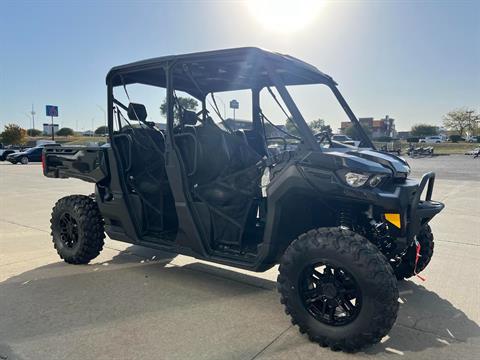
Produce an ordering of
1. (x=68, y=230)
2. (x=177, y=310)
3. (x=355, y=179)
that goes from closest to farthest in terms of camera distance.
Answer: (x=355, y=179)
(x=177, y=310)
(x=68, y=230)

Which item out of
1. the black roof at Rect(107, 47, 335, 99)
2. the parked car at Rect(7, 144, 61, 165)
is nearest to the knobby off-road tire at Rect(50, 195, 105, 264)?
the black roof at Rect(107, 47, 335, 99)

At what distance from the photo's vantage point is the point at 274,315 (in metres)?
3.22

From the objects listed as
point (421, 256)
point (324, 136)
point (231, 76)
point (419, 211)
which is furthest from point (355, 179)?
point (231, 76)

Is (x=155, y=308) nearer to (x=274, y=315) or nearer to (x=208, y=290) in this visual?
(x=208, y=290)

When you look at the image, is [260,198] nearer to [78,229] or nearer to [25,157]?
[78,229]

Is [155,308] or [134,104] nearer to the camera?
[155,308]

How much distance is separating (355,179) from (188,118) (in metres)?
1.84

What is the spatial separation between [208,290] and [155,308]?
0.57 meters

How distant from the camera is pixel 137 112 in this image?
4086mm

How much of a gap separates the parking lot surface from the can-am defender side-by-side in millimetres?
290

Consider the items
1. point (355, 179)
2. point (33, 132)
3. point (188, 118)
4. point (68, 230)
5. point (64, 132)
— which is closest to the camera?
point (355, 179)

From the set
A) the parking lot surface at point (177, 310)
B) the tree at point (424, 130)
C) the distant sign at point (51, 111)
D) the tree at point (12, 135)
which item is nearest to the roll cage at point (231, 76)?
the parking lot surface at point (177, 310)

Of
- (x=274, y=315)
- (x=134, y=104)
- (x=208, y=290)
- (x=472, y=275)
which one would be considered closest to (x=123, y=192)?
(x=134, y=104)

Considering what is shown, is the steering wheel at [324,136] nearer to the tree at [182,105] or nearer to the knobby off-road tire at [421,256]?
the knobby off-road tire at [421,256]
